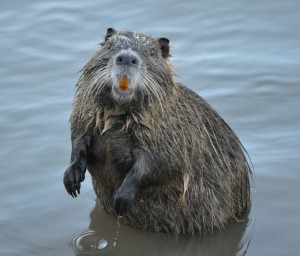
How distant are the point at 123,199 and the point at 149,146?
0.33 m

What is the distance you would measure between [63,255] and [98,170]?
1.65ft

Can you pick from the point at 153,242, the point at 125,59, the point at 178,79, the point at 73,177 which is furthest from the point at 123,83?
the point at 178,79

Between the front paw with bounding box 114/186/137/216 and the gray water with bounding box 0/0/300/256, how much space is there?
334 millimetres

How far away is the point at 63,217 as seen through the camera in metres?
5.78

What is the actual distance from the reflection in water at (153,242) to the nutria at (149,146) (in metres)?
0.05

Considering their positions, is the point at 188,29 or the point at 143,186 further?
the point at 188,29

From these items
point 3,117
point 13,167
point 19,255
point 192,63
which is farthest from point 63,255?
point 192,63

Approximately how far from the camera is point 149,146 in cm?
537

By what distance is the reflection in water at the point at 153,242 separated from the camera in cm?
550

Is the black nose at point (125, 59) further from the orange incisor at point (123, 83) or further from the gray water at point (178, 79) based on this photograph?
the gray water at point (178, 79)

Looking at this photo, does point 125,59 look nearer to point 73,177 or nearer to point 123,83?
point 123,83

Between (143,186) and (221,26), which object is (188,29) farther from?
(143,186)

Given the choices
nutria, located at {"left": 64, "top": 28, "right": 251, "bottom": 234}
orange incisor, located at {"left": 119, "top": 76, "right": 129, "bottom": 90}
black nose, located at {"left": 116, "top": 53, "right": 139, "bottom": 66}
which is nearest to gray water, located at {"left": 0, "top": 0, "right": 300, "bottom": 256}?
nutria, located at {"left": 64, "top": 28, "right": 251, "bottom": 234}

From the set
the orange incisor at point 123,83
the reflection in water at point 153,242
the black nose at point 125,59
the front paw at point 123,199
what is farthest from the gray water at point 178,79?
the black nose at point 125,59
